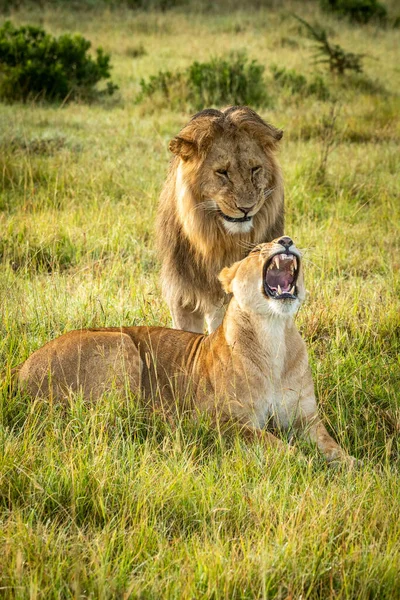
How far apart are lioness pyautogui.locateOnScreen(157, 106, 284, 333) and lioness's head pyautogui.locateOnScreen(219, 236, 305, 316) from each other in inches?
19.5

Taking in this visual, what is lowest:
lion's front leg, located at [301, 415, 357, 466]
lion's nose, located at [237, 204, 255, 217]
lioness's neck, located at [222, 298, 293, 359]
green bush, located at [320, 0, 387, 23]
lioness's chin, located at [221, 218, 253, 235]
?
lion's front leg, located at [301, 415, 357, 466]

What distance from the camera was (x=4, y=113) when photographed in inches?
348

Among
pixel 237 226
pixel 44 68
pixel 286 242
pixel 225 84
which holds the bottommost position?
pixel 237 226

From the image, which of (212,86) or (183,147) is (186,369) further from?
(212,86)

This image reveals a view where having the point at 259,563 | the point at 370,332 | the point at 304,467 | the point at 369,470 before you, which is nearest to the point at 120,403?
the point at 304,467

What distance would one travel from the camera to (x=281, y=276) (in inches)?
136

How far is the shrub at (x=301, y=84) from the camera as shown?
1034 centimetres

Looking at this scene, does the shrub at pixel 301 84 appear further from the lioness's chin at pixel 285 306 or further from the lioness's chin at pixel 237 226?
the lioness's chin at pixel 285 306

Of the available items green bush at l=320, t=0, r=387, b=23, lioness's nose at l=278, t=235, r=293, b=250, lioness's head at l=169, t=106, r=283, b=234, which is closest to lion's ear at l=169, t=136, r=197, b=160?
lioness's head at l=169, t=106, r=283, b=234

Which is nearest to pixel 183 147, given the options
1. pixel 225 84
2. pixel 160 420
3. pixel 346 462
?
pixel 160 420

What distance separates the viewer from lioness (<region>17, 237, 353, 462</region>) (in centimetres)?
335

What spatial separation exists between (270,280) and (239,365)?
13.9 inches

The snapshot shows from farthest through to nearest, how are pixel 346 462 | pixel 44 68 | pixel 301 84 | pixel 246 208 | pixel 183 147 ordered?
pixel 301 84 < pixel 44 68 < pixel 183 147 < pixel 246 208 < pixel 346 462

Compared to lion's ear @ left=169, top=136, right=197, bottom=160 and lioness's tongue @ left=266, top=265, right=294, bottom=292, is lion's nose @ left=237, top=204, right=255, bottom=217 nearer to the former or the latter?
lion's ear @ left=169, top=136, right=197, bottom=160
